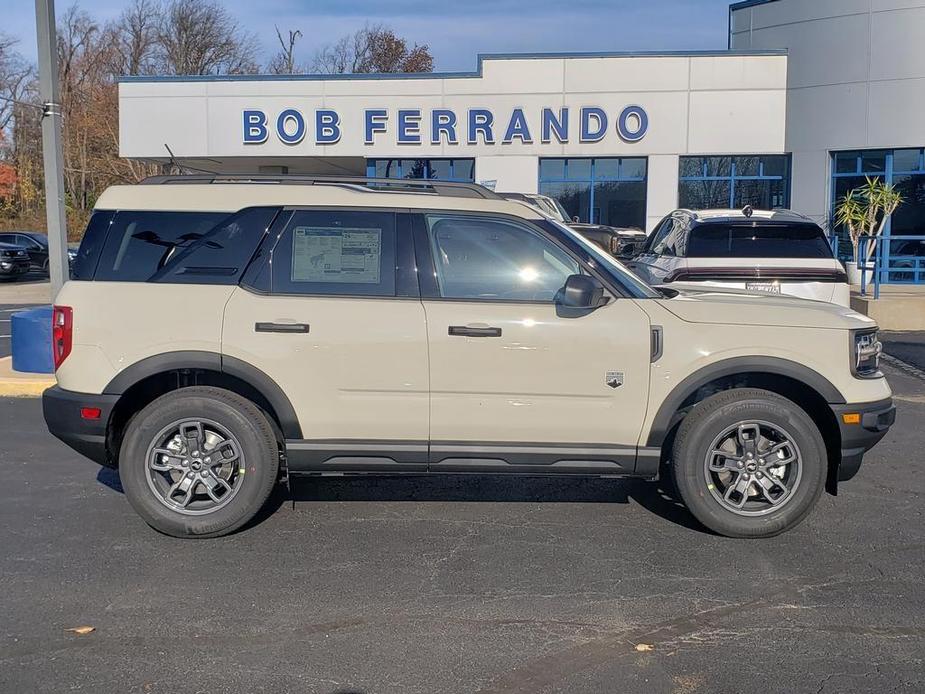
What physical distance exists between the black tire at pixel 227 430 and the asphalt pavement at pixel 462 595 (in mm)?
152

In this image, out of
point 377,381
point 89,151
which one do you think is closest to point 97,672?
point 377,381

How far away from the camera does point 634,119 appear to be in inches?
886

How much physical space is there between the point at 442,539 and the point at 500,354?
1.15 m

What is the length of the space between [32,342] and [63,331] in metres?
5.54

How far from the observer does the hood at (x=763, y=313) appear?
202 inches

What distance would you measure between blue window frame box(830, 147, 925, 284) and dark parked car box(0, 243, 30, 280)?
78.3 ft

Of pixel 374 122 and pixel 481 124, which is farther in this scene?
pixel 374 122

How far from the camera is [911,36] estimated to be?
20469 millimetres

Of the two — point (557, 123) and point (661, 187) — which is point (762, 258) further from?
point (557, 123)

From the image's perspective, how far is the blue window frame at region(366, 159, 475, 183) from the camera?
23797 mm

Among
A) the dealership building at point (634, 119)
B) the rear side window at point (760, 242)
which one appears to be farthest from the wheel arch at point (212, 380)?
the dealership building at point (634, 119)

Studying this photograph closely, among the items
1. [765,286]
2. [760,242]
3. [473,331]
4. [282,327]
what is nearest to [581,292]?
[473,331]

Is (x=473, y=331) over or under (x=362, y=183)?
under

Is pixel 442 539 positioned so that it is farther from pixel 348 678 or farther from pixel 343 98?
pixel 343 98
